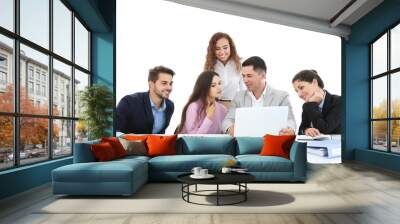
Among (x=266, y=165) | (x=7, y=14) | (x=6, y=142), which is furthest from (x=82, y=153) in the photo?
(x=266, y=165)

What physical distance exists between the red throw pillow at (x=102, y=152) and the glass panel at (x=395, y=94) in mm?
5949

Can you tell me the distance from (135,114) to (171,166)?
11.0 feet

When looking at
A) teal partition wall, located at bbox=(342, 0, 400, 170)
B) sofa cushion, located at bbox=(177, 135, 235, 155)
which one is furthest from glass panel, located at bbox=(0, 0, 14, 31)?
teal partition wall, located at bbox=(342, 0, 400, 170)

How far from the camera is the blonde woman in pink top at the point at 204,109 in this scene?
30.0 ft

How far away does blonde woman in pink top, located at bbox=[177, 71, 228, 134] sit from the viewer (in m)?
9.13

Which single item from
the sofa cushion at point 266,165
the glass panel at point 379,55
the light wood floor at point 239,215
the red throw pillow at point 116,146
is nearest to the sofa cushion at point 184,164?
the sofa cushion at point 266,165

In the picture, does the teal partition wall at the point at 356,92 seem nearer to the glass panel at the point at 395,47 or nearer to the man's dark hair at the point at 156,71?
the glass panel at the point at 395,47

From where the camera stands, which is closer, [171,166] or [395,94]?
[171,166]

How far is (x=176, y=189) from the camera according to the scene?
18.4 ft

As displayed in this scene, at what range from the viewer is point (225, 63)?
9.26 m

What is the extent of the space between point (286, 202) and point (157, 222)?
5.67 feet

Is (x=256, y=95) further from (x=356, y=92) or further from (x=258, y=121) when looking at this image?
(x=356, y=92)

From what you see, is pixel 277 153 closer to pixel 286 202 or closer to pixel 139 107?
pixel 286 202

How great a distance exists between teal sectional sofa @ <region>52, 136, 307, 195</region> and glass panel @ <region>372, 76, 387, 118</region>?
3.56 metres
